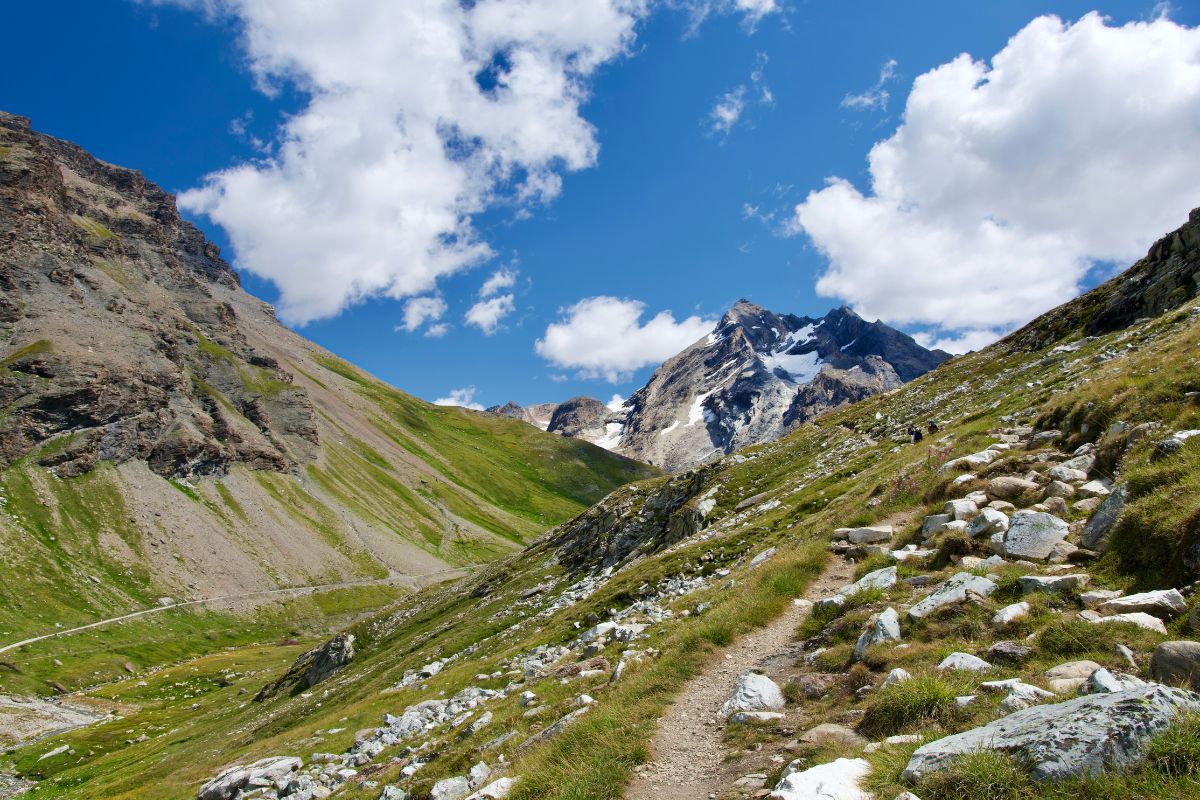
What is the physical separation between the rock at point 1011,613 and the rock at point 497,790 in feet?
30.9

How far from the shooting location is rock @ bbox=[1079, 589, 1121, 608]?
31.4 feet

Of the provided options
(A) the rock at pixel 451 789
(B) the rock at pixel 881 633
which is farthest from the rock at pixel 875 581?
(A) the rock at pixel 451 789

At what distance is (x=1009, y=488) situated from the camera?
53.6 feet

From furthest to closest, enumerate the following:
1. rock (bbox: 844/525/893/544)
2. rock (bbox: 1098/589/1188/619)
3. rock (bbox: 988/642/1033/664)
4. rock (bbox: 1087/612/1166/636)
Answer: rock (bbox: 844/525/893/544) < rock (bbox: 988/642/1033/664) < rock (bbox: 1098/589/1188/619) < rock (bbox: 1087/612/1166/636)

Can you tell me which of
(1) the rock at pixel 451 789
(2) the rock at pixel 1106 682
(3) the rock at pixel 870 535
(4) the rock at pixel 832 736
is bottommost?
(1) the rock at pixel 451 789

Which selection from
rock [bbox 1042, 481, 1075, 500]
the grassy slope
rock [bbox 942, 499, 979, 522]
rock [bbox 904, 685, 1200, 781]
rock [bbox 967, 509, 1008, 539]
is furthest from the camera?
rock [bbox 942, 499, 979, 522]

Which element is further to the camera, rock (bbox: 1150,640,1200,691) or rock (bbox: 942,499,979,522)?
rock (bbox: 942,499,979,522)

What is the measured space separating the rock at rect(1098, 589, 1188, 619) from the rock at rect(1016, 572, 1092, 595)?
1004 mm

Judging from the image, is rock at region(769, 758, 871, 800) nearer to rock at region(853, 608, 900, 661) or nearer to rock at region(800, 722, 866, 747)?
rock at region(800, 722, 866, 747)

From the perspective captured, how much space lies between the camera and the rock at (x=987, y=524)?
1388cm

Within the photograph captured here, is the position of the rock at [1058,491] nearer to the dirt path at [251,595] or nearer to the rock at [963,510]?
the rock at [963,510]

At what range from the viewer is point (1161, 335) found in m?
32.1

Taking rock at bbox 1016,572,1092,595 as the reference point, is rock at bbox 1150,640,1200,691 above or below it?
below

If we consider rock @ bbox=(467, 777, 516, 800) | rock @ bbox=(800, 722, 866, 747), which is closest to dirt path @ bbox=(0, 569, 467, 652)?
rock @ bbox=(467, 777, 516, 800)
